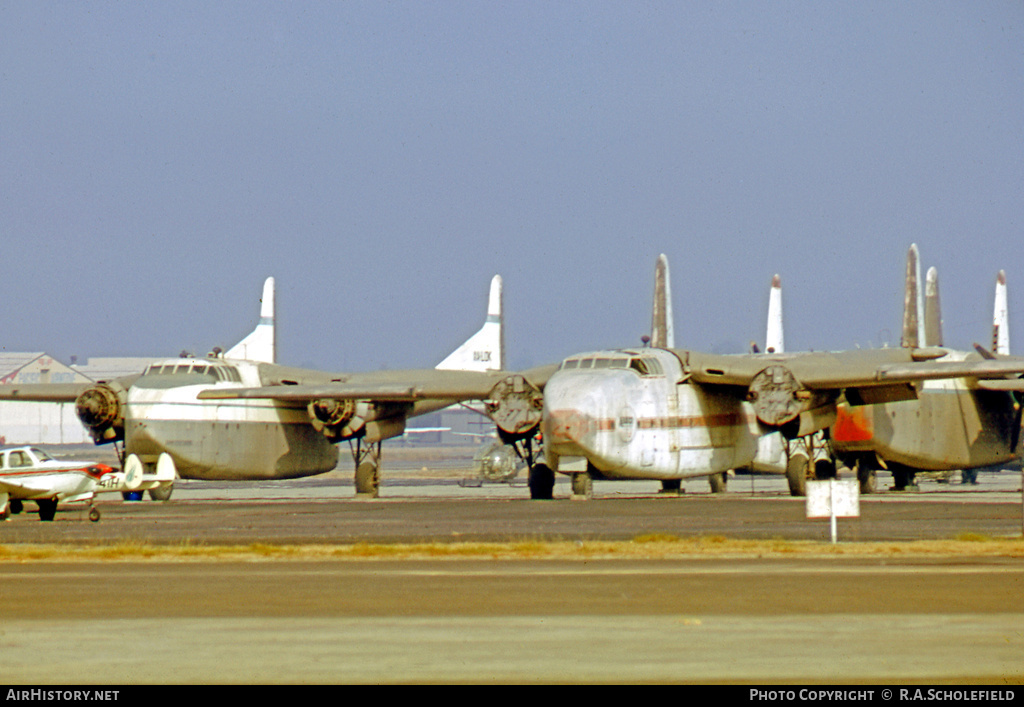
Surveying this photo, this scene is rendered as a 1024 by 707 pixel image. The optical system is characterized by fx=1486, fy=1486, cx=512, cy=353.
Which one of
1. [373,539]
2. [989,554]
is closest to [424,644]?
[989,554]

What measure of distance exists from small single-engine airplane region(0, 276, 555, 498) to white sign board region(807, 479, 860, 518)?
23.0m

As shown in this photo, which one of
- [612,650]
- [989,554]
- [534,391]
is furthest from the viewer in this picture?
[534,391]

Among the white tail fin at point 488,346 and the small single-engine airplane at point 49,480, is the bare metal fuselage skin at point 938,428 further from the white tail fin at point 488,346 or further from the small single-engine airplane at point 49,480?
the small single-engine airplane at point 49,480

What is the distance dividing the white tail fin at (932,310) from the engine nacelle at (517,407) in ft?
70.2

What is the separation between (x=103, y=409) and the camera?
2096 inches

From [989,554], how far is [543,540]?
818 cm

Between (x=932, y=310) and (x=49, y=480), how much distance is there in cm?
3962

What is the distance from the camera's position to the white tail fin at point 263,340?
61.0m

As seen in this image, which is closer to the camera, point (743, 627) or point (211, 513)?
point (743, 627)

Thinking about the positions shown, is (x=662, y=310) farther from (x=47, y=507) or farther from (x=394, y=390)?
(x=47, y=507)

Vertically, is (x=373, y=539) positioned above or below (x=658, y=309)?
below

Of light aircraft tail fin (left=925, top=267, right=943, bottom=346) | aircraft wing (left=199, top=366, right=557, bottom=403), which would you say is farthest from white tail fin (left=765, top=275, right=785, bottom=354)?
aircraft wing (left=199, top=366, right=557, bottom=403)
